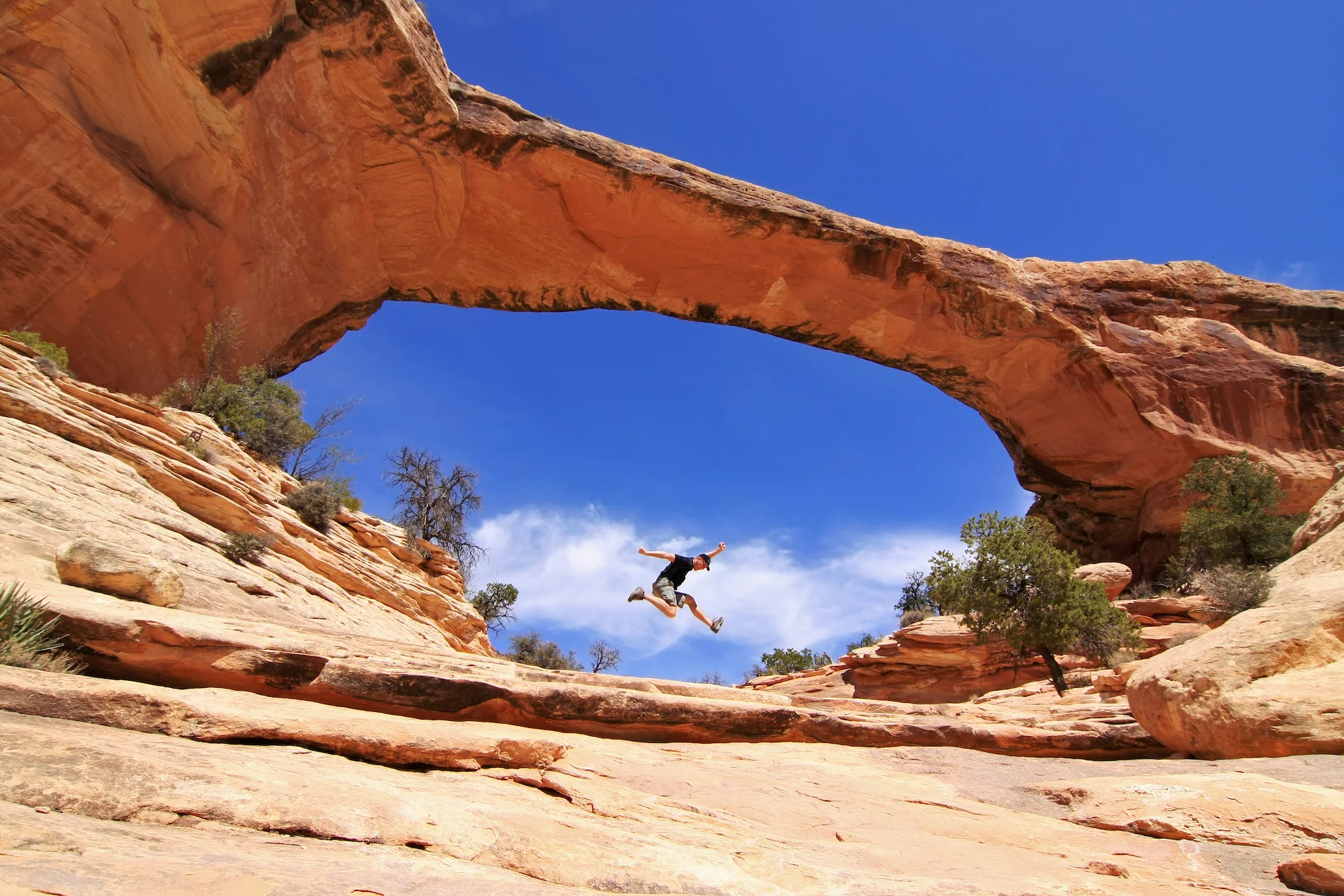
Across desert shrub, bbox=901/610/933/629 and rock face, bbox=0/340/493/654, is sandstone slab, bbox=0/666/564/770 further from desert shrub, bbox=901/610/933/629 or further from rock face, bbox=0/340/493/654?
desert shrub, bbox=901/610/933/629

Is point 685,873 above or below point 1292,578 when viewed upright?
below

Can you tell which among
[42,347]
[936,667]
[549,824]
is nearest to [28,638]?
[549,824]

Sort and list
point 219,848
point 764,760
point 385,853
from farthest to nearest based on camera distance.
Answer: point 764,760 < point 385,853 < point 219,848

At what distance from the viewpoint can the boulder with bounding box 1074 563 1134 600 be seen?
20.0 m

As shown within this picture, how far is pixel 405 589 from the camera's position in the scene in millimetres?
14172

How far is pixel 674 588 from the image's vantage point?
1024cm

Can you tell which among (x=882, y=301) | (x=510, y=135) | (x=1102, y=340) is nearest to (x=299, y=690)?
(x=510, y=135)

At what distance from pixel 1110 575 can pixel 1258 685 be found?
52.2 feet

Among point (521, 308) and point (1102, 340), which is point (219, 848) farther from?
point (1102, 340)

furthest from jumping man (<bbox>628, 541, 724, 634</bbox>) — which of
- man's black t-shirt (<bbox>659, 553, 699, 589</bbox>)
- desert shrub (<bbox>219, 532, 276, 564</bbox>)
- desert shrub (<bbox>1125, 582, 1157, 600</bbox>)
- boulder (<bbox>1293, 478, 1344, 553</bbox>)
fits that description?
desert shrub (<bbox>1125, 582, 1157, 600</bbox>)

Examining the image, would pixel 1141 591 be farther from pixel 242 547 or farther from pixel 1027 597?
pixel 242 547

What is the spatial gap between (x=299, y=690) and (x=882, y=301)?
59.4 ft

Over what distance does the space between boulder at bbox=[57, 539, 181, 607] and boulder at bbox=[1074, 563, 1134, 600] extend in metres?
20.2

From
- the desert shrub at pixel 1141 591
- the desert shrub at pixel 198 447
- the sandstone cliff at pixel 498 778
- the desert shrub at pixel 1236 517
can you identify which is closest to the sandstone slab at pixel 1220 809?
the sandstone cliff at pixel 498 778
